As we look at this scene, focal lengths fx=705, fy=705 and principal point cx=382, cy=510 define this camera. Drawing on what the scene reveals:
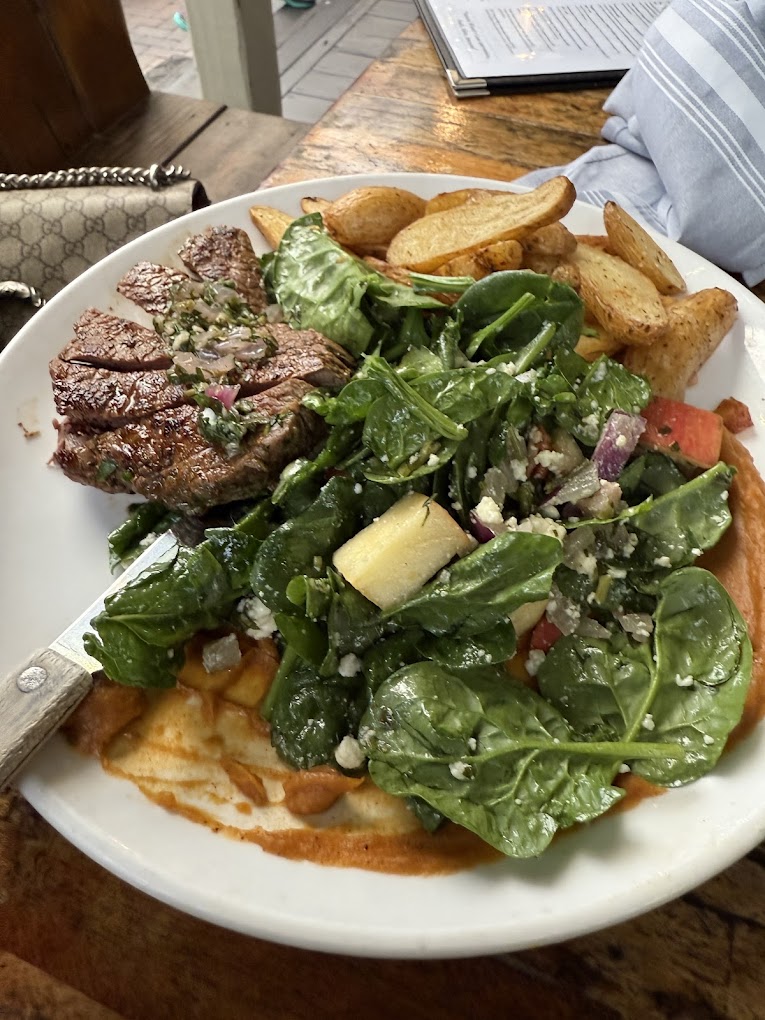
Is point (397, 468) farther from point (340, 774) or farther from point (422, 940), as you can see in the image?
point (422, 940)

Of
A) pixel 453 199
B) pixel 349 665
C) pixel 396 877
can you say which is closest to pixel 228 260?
pixel 453 199

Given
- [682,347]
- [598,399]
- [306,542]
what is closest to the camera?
[306,542]

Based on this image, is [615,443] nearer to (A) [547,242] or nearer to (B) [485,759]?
(A) [547,242]

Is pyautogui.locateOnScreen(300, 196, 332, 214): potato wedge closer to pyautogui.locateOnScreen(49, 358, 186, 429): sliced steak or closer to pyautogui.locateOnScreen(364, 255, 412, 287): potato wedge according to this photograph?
pyautogui.locateOnScreen(364, 255, 412, 287): potato wedge

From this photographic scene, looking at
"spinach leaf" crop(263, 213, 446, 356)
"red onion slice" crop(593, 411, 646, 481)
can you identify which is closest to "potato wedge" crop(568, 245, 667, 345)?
"red onion slice" crop(593, 411, 646, 481)

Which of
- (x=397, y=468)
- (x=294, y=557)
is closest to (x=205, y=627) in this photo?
(x=294, y=557)

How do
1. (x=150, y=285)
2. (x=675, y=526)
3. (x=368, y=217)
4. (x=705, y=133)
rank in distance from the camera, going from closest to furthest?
(x=675, y=526), (x=150, y=285), (x=368, y=217), (x=705, y=133)
